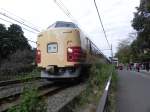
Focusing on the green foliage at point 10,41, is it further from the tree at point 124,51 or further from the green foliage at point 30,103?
the tree at point 124,51

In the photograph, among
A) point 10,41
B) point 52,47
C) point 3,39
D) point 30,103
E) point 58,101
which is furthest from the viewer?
point 10,41

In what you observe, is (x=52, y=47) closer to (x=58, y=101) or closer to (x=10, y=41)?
(x=58, y=101)

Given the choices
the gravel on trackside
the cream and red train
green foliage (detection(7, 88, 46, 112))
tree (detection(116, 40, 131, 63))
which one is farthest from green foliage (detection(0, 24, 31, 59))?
tree (detection(116, 40, 131, 63))

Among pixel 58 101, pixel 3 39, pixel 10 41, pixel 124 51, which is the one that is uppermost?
pixel 124 51

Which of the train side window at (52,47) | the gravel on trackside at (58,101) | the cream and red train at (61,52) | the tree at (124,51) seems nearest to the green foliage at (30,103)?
the gravel on trackside at (58,101)

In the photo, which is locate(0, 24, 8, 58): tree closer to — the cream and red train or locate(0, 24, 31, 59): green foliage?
locate(0, 24, 31, 59): green foliage

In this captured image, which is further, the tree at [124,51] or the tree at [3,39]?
the tree at [124,51]

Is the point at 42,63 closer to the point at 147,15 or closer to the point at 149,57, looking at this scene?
the point at 147,15

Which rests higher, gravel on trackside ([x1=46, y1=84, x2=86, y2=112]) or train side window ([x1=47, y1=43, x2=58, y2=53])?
train side window ([x1=47, y1=43, x2=58, y2=53])

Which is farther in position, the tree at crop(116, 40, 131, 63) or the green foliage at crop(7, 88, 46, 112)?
the tree at crop(116, 40, 131, 63)

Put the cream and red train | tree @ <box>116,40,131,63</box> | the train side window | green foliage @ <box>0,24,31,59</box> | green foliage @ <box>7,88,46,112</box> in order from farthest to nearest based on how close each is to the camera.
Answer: tree @ <box>116,40,131,63</box> → green foliage @ <box>0,24,31,59</box> → the train side window → the cream and red train → green foliage @ <box>7,88,46,112</box>

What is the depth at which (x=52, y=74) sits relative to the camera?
69.6 ft

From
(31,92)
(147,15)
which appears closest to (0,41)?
(147,15)

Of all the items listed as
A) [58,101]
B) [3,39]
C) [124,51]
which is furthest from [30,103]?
[124,51]
